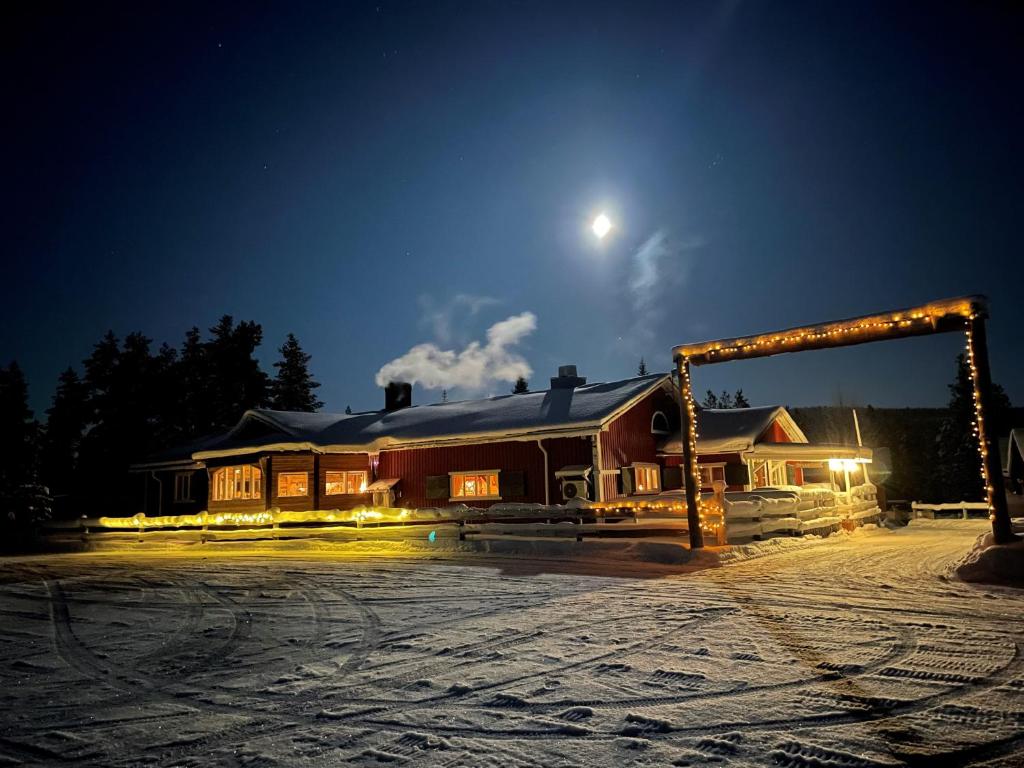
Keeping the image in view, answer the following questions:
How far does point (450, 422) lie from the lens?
27250 millimetres

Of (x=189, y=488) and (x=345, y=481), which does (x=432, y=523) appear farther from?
(x=189, y=488)

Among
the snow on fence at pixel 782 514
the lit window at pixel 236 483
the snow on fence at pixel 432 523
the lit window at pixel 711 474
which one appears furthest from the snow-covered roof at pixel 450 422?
the snow on fence at pixel 782 514

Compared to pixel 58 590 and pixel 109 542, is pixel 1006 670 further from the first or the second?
pixel 109 542

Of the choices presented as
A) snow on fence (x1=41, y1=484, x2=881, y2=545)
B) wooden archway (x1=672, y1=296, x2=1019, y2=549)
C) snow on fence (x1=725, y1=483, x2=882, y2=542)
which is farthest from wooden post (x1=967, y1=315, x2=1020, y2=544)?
snow on fence (x1=725, y1=483, x2=882, y2=542)

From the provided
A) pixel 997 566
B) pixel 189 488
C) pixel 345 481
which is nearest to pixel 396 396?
pixel 345 481

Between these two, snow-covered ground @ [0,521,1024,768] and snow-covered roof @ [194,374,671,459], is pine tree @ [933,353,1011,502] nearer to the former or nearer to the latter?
snow-covered roof @ [194,374,671,459]

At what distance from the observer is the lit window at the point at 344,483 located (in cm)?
2719

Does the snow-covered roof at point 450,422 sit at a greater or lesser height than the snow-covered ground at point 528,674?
greater

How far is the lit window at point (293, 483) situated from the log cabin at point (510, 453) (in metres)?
0.04

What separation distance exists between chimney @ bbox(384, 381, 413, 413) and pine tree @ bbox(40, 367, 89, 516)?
79.5 ft

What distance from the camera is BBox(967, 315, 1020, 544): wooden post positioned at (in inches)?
423

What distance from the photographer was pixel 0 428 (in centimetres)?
2980

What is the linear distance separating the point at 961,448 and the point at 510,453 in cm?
3600

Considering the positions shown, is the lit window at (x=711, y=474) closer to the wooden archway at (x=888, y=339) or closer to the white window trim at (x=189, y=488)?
the wooden archway at (x=888, y=339)
